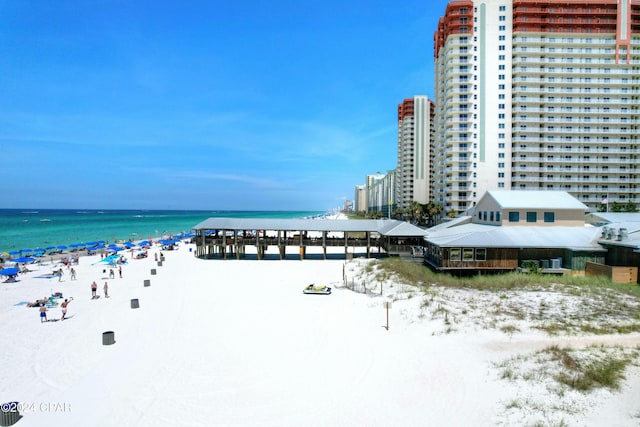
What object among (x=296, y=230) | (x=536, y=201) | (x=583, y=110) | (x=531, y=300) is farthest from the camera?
(x=583, y=110)

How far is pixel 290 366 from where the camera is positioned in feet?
49.1

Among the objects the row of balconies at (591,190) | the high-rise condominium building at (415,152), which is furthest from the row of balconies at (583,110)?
the high-rise condominium building at (415,152)

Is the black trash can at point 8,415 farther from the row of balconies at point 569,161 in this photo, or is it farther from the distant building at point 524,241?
the row of balconies at point 569,161

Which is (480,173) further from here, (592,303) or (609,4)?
(592,303)

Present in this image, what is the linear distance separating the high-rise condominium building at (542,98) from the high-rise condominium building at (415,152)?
45179 mm

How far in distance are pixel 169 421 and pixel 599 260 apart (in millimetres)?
32421

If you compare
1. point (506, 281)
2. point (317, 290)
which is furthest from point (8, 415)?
point (506, 281)

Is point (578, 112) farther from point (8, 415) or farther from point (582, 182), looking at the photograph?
point (8, 415)

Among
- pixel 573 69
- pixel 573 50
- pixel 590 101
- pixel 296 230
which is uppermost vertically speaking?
pixel 573 50

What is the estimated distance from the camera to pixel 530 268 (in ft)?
97.7

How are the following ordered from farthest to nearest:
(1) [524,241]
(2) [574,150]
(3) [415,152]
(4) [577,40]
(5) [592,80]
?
(3) [415,152]
(2) [574,150]
(5) [592,80]
(4) [577,40]
(1) [524,241]

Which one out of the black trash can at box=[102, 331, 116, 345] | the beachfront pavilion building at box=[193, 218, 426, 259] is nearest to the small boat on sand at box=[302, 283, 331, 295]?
the black trash can at box=[102, 331, 116, 345]

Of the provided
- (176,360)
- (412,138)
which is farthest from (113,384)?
(412,138)

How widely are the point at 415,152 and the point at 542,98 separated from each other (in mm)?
49794
